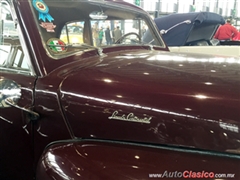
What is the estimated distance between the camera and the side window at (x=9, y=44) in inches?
59.4

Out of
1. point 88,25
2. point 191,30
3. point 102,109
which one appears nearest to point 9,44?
point 88,25

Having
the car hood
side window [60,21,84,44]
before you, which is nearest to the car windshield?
side window [60,21,84,44]

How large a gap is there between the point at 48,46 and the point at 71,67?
0.16 meters

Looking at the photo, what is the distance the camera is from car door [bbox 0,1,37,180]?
1380mm

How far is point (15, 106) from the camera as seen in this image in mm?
1362

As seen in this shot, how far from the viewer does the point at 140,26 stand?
99.4 inches

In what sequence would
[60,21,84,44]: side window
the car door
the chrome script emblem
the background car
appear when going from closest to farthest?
the chrome script emblem < the car door < [60,21,84,44]: side window < the background car

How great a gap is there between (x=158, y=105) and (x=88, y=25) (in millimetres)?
1147

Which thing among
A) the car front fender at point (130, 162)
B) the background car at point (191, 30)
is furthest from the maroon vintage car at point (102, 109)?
the background car at point (191, 30)

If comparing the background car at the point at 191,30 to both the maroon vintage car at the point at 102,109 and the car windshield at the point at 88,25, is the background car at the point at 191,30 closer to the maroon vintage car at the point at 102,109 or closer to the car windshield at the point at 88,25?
the car windshield at the point at 88,25

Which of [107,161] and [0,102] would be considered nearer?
[107,161]

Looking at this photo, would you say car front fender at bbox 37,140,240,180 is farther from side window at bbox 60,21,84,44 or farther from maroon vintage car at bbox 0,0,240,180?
side window at bbox 60,21,84,44

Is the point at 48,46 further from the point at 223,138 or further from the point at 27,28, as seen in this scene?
the point at 223,138

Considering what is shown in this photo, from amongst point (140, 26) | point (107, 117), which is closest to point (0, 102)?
point (107, 117)
